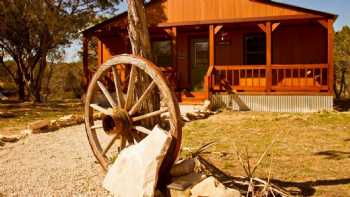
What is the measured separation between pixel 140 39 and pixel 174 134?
1.58m

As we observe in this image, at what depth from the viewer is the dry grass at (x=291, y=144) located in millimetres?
5156

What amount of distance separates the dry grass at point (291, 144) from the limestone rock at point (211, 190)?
1.18 meters

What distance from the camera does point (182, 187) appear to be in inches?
158

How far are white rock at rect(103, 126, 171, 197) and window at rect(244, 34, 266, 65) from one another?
12620mm

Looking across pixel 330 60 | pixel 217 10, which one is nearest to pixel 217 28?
pixel 217 10

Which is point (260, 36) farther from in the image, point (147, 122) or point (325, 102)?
point (147, 122)

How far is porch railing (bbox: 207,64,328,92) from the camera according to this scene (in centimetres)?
1373

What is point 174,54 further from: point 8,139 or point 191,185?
point 191,185

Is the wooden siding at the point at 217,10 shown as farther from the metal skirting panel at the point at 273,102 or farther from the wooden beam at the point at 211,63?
the metal skirting panel at the point at 273,102

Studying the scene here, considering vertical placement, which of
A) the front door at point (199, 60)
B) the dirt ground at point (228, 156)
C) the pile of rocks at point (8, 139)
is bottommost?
the dirt ground at point (228, 156)

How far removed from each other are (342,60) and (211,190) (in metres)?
22.2

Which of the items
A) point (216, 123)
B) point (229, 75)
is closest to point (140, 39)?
point (216, 123)

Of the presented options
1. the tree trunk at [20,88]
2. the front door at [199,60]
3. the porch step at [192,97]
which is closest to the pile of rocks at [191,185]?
the porch step at [192,97]

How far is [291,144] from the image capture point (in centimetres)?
771
